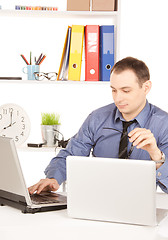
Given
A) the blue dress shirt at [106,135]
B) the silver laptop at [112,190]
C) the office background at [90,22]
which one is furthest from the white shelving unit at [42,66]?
the silver laptop at [112,190]

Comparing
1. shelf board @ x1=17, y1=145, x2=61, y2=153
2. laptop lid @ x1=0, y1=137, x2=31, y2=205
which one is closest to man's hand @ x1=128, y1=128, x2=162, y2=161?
laptop lid @ x1=0, y1=137, x2=31, y2=205

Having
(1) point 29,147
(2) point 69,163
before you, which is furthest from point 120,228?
(1) point 29,147

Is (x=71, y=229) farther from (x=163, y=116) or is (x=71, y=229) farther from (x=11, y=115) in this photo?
(x=11, y=115)

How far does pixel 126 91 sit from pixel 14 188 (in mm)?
846

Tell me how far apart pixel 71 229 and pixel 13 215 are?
281 millimetres

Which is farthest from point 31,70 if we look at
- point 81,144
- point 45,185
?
point 45,185

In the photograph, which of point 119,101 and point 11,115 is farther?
point 11,115

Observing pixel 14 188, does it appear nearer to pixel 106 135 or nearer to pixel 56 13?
pixel 106 135

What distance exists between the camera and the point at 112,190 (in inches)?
58.6

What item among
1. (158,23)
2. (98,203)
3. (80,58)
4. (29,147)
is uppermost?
(158,23)

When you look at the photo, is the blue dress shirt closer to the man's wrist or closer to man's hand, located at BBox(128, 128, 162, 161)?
the man's wrist

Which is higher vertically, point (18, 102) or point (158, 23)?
point (158, 23)

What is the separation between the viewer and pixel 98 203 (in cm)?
153

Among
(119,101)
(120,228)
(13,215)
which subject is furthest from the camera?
(119,101)
